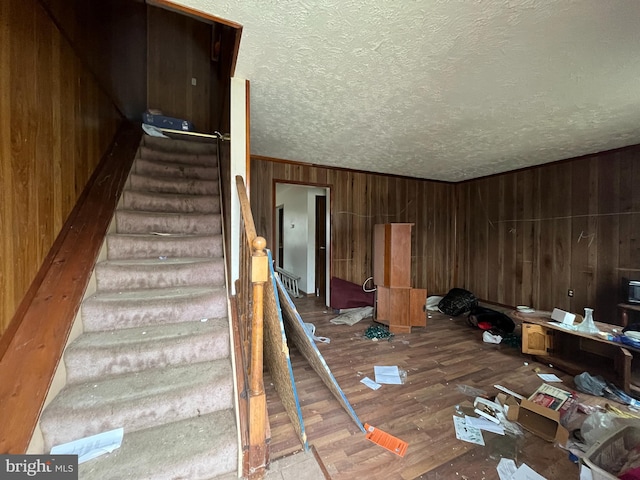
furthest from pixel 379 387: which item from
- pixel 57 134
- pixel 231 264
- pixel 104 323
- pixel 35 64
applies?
pixel 35 64

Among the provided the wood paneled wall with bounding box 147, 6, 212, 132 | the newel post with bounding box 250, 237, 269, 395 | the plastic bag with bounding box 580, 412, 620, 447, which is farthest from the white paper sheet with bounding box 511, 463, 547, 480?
the wood paneled wall with bounding box 147, 6, 212, 132

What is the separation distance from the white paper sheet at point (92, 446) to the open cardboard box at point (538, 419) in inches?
97.8

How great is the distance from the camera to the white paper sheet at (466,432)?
1.56m

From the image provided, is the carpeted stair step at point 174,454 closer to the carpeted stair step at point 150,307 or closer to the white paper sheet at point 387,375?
the carpeted stair step at point 150,307

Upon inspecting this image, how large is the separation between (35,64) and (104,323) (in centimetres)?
159

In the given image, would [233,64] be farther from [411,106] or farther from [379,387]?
[379,387]

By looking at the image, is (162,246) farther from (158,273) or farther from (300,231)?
(300,231)

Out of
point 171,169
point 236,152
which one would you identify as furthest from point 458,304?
point 171,169

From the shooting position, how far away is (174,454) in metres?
1.16

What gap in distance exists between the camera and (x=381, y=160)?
3781 mm

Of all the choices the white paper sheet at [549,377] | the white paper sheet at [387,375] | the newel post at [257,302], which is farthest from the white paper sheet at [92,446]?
the white paper sheet at [549,377]

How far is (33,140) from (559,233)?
5814 mm

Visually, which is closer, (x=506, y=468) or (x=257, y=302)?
(x=257, y=302)

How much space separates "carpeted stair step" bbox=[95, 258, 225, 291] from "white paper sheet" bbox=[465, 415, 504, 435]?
213 cm
